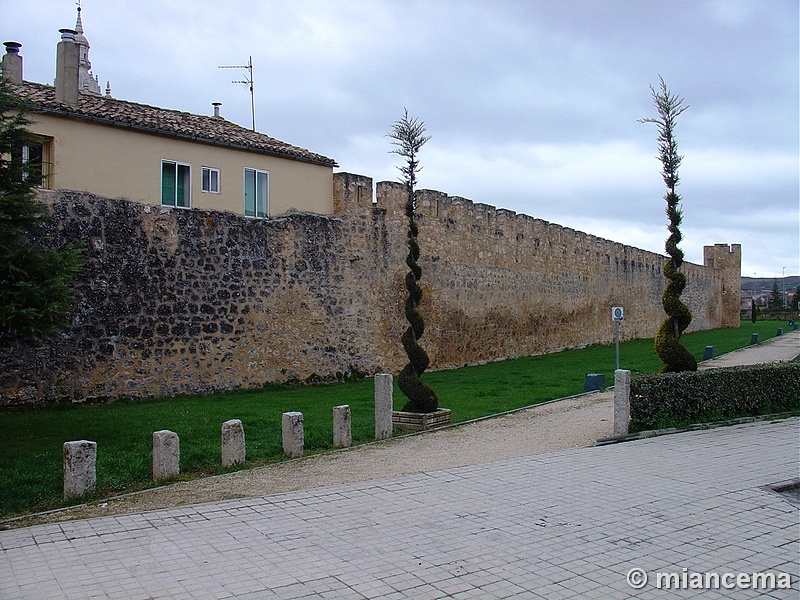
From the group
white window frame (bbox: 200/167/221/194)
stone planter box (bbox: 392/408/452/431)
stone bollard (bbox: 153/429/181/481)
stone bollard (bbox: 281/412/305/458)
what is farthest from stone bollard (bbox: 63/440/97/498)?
white window frame (bbox: 200/167/221/194)

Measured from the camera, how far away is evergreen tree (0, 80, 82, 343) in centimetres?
838

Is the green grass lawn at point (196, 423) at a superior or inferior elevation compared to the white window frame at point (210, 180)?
inferior

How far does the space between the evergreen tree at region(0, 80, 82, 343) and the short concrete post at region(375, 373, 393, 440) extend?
167 inches

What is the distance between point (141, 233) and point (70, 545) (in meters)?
8.82

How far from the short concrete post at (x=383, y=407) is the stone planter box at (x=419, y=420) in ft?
2.20

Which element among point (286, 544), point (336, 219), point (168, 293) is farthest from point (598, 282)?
point (286, 544)

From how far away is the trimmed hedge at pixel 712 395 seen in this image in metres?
10.3

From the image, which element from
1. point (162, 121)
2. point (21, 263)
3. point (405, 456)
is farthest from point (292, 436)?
point (162, 121)

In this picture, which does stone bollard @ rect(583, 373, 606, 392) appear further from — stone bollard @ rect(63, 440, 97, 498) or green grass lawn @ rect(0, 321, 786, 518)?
stone bollard @ rect(63, 440, 97, 498)

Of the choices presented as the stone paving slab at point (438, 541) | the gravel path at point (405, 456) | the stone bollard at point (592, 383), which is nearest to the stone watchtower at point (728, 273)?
the stone bollard at point (592, 383)

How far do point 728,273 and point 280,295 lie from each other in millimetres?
38820

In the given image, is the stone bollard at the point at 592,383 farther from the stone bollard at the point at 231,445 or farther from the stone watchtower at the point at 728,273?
the stone watchtower at the point at 728,273

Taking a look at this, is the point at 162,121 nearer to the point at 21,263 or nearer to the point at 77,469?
the point at 21,263

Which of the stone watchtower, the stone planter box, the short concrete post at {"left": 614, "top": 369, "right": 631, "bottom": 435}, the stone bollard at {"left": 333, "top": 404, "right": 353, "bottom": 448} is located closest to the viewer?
the stone bollard at {"left": 333, "top": 404, "right": 353, "bottom": 448}
